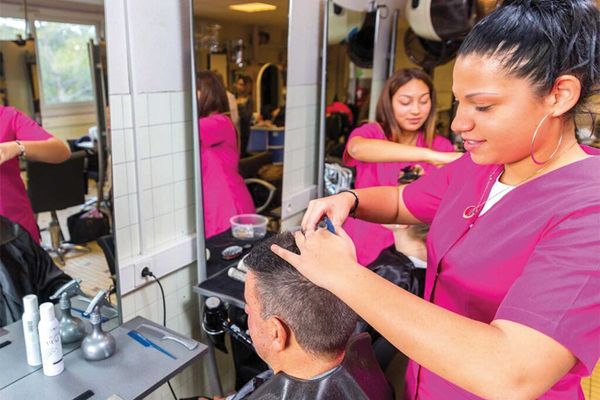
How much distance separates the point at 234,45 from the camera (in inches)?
74.5

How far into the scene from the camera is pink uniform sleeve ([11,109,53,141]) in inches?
49.1

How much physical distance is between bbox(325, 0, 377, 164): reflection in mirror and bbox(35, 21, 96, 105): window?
4.75ft

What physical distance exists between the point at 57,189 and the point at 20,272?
28cm

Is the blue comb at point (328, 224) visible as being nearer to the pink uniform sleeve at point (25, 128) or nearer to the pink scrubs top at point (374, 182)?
the pink uniform sleeve at point (25, 128)

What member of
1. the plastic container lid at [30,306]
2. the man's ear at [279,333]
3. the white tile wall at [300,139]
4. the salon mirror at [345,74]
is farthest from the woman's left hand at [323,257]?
the salon mirror at [345,74]

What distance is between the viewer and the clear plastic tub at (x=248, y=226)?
2.10 meters

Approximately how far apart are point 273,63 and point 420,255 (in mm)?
1112

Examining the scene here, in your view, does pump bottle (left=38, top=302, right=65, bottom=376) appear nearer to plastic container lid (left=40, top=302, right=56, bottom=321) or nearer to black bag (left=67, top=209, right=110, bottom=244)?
plastic container lid (left=40, top=302, right=56, bottom=321)

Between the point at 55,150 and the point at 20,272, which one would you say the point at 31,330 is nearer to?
the point at 20,272

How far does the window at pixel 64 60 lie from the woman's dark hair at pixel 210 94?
1.44ft

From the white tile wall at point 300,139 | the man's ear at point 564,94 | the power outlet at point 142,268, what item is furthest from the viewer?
the white tile wall at point 300,139

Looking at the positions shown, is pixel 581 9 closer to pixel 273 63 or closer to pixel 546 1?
pixel 546 1

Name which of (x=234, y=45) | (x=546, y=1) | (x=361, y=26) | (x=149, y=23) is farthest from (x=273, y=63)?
(x=546, y=1)

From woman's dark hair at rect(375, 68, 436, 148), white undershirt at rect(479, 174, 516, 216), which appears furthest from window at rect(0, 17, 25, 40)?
woman's dark hair at rect(375, 68, 436, 148)
